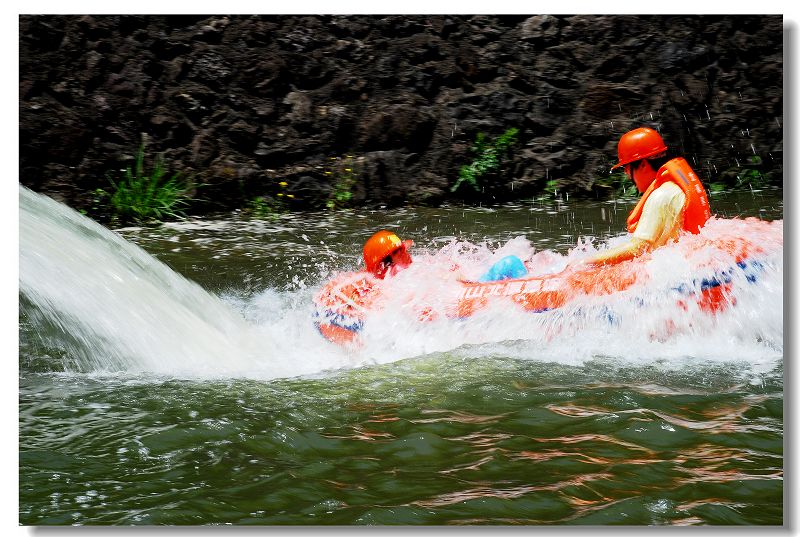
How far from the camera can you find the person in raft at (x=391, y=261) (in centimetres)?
552

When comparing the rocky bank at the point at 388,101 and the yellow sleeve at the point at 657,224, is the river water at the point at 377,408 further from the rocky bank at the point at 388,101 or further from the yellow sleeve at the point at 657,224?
the rocky bank at the point at 388,101

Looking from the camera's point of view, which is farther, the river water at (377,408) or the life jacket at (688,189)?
the life jacket at (688,189)

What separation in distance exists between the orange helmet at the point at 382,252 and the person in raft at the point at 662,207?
3.62 ft

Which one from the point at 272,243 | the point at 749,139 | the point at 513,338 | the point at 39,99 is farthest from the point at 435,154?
the point at 513,338

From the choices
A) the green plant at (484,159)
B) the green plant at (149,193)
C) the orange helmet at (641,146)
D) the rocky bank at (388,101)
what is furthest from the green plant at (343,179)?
the orange helmet at (641,146)

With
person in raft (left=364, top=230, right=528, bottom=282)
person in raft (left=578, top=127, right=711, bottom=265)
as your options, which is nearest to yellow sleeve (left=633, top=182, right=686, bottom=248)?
person in raft (left=578, top=127, right=711, bottom=265)

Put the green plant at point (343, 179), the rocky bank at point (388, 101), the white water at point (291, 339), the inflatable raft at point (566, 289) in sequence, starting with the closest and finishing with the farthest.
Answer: the white water at point (291, 339) < the inflatable raft at point (566, 289) < the rocky bank at point (388, 101) < the green plant at point (343, 179)

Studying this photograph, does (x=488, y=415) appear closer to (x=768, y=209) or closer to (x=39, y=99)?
(x=768, y=209)

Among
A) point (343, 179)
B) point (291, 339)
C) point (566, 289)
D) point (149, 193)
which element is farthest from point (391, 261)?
point (149, 193)

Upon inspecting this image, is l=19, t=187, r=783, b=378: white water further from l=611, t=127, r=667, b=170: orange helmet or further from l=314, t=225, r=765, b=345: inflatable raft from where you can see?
l=611, t=127, r=667, b=170: orange helmet

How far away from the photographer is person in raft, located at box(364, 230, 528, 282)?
18.1ft

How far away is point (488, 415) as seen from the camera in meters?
3.89

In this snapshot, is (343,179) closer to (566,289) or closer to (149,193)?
(149,193)

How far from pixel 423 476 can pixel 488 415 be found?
76cm
